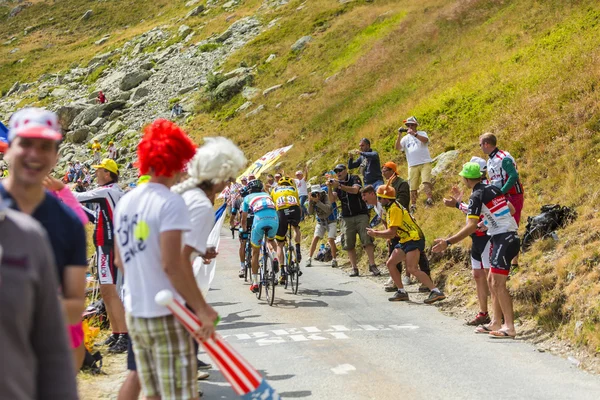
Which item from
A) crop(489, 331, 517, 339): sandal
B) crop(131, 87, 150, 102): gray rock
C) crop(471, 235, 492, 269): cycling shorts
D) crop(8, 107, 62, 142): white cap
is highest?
crop(131, 87, 150, 102): gray rock

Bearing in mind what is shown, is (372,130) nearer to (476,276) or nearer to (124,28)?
(476,276)

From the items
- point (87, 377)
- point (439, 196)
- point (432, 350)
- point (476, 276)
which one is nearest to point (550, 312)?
point (476, 276)

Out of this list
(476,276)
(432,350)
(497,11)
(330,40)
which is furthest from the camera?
(330,40)

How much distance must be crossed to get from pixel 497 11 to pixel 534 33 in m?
7.68

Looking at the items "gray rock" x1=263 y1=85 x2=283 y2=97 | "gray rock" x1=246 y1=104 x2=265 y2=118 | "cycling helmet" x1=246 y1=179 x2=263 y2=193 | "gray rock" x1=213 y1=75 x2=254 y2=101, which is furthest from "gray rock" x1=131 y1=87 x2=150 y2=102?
"cycling helmet" x1=246 y1=179 x2=263 y2=193

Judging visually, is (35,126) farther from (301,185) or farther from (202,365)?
(301,185)

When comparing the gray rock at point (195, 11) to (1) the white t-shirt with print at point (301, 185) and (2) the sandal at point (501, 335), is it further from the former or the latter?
(2) the sandal at point (501, 335)

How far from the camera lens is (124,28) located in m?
93.4

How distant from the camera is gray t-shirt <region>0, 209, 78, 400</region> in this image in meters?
2.41

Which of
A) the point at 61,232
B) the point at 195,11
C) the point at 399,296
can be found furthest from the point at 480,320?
the point at 195,11

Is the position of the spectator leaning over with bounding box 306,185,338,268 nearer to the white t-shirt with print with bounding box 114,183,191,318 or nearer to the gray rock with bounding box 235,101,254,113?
the white t-shirt with print with bounding box 114,183,191,318

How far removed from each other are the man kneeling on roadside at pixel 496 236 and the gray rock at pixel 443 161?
9.52m

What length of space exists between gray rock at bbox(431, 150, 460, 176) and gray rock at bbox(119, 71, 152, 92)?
150ft

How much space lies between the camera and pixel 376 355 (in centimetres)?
903
